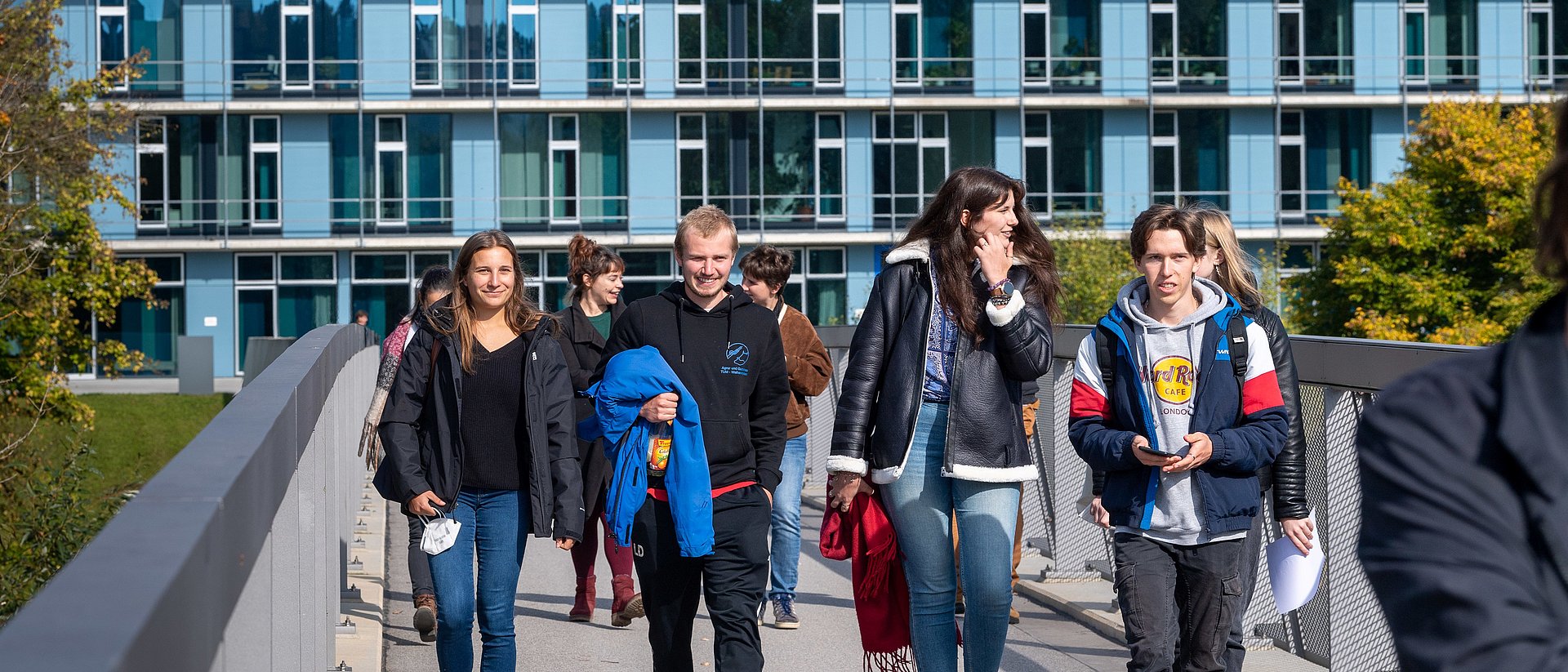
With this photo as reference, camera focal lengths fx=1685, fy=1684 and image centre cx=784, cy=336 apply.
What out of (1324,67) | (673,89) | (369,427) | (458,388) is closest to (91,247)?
(673,89)

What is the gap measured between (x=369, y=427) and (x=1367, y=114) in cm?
3862

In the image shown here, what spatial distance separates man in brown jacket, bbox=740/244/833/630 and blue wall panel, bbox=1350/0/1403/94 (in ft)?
124

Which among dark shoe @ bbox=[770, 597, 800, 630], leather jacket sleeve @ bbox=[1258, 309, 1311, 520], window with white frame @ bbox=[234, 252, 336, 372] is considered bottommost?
dark shoe @ bbox=[770, 597, 800, 630]

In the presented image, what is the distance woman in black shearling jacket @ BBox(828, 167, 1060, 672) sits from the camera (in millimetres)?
5188

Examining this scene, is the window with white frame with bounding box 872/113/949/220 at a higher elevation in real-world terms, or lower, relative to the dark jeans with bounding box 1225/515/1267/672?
higher

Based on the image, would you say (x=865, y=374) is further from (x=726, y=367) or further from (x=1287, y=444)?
(x=1287, y=444)

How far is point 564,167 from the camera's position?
138 feet

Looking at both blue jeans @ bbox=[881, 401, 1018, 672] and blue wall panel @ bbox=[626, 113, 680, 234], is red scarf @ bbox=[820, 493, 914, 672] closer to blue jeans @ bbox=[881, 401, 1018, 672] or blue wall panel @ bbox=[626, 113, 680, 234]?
blue jeans @ bbox=[881, 401, 1018, 672]

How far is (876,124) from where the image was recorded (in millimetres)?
42344

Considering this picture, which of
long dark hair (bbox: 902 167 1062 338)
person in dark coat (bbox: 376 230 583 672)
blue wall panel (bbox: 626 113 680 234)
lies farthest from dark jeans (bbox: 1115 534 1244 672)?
blue wall panel (bbox: 626 113 680 234)

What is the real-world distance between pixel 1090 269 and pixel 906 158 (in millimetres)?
10785

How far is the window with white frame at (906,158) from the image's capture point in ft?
139

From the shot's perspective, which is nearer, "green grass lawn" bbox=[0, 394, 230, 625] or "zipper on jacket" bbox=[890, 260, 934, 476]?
"zipper on jacket" bbox=[890, 260, 934, 476]

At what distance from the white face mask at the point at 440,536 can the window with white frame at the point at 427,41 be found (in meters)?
37.4
